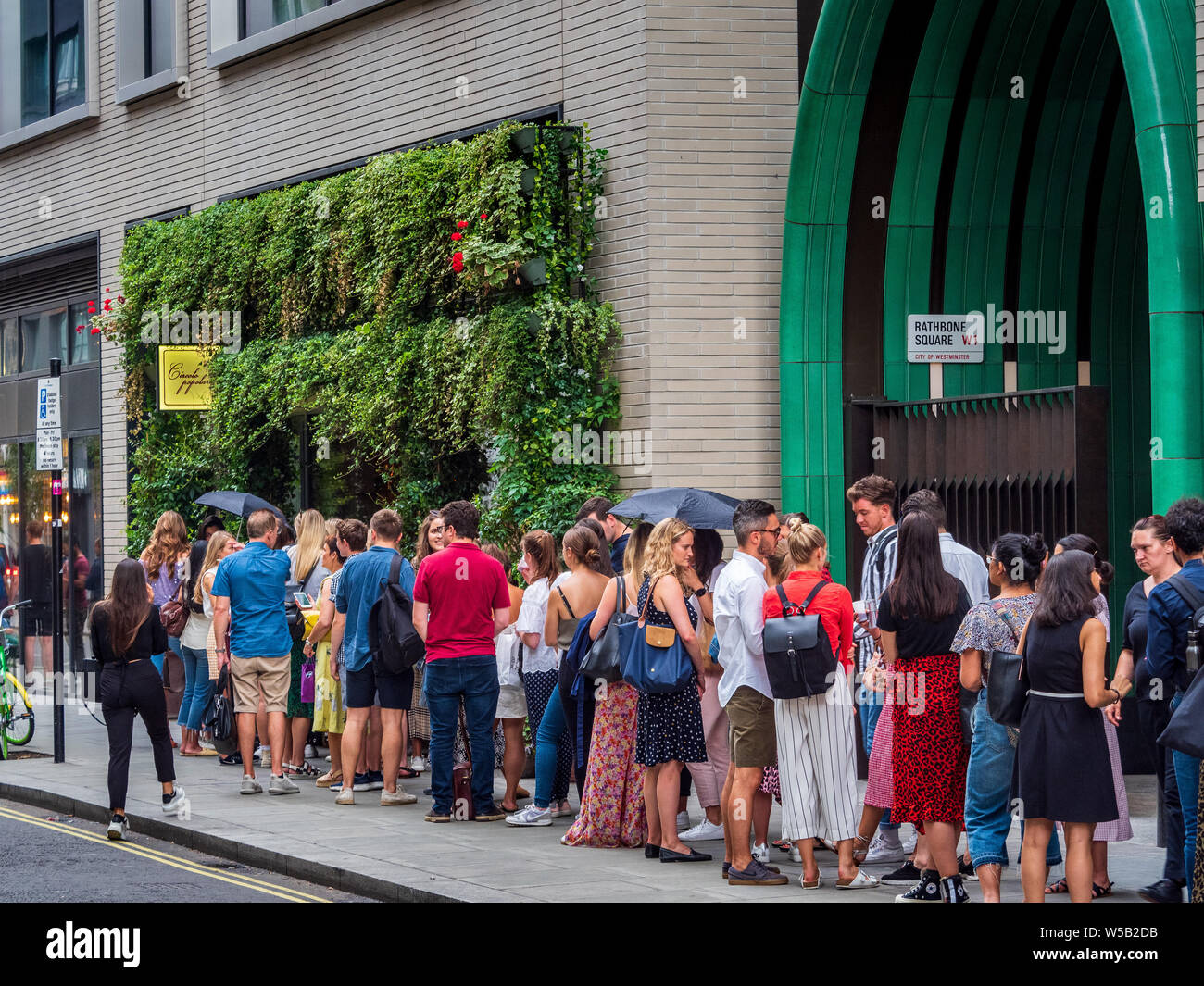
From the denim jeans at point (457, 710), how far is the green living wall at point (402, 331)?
3146 millimetres

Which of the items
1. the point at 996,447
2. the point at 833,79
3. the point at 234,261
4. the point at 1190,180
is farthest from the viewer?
the point at 234,261

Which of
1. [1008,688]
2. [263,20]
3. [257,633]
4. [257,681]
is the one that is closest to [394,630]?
[257,633]

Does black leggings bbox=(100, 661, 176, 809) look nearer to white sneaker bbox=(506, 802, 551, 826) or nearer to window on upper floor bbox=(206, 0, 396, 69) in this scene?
white sneaker bbox=(506, 802, 551, 826)

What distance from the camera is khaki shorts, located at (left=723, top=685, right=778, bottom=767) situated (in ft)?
28.0

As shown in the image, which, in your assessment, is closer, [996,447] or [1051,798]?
[1051,798]

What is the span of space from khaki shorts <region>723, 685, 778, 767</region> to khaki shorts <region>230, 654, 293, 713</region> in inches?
173

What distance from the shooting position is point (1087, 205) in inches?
529

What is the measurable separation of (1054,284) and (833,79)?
2399 mm

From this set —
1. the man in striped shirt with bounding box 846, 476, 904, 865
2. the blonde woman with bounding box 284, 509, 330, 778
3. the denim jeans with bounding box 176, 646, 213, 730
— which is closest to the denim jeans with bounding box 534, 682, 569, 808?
the man in striped shirt with bounding box 846, 476, 904, 865

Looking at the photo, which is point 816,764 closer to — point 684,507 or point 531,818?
point 531,818
